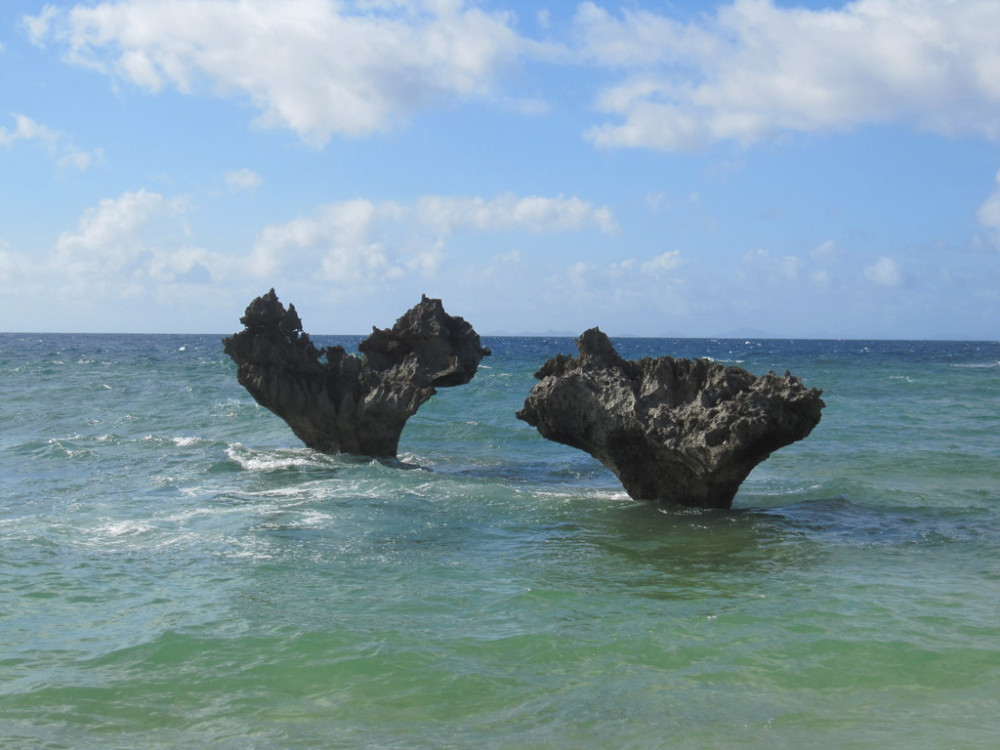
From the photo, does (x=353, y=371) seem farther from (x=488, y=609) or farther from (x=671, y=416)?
(x=488, y=609)

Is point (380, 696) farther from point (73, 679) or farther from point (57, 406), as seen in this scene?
point (57, 406)

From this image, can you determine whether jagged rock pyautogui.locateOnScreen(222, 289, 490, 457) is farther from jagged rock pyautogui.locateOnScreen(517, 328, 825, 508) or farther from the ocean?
jagged rock pyautogui.locateOnScreen(517, 328, 825, 508)

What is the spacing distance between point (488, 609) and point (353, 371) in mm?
9656

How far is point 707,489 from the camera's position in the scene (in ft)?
41.0

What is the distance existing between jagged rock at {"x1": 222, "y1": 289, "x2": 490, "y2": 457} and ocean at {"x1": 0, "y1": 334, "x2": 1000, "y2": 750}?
0.95 m

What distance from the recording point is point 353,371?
17297 mm

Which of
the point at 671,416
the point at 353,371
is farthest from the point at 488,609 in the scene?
the point at 353,371

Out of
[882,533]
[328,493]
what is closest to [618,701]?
[882,533]

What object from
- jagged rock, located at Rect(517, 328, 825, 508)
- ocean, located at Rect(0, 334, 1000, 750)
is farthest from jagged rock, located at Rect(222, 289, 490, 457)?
jagged rock, located at Rect(517, 328, 825, 508)

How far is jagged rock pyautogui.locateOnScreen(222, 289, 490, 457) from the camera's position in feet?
55.7

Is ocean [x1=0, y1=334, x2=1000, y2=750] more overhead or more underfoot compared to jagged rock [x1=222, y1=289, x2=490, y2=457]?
more underfoot

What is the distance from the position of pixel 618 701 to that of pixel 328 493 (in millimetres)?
8258

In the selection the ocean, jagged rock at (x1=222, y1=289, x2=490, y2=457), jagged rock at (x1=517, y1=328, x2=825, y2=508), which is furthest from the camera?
jagged rock at (x1=222, y1=289, x2=490, y2=457)

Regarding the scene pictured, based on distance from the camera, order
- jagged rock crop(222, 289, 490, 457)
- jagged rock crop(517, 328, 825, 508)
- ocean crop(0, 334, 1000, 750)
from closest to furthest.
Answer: ocean crop(0, 334, 1000, 750) → jagged rock crop(517, 328, 825, 508) → jagged rock crop(222, 289, 490, 457)
